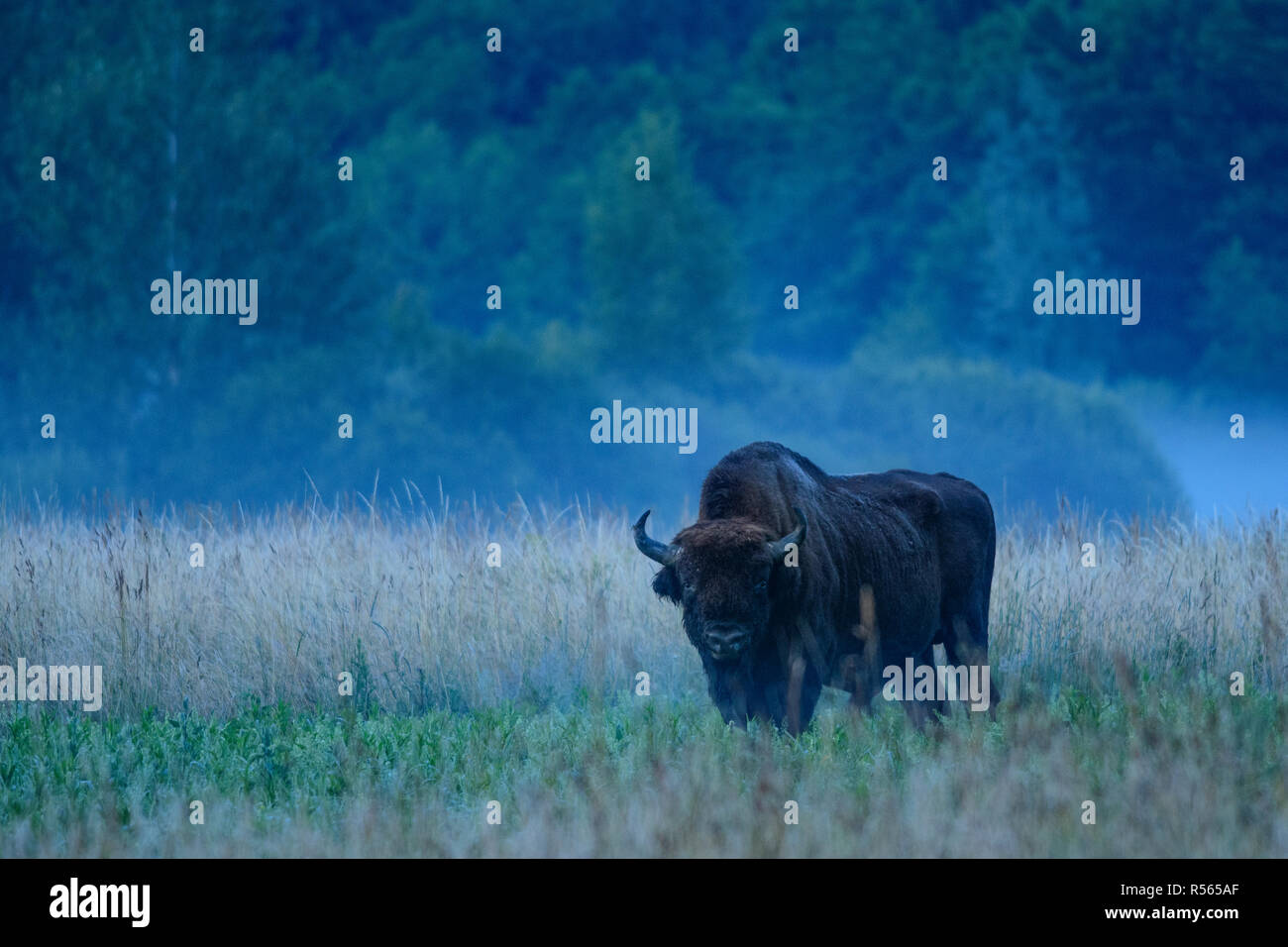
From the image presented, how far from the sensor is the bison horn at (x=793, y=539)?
9.42m

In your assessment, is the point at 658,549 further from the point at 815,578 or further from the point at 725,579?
the point at 815,578

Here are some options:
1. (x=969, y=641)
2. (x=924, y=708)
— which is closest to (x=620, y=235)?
(x=969, y=641)

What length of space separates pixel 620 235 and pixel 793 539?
31.7 metres

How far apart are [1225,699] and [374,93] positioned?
52.0m

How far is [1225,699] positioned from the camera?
1057 cm

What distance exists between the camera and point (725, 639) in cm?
905

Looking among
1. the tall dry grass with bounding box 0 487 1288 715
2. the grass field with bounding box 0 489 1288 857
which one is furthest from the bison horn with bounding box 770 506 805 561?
the tall dry grass with bounding box 0 487 1288 715

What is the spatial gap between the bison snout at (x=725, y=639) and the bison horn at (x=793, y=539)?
0.59 metres

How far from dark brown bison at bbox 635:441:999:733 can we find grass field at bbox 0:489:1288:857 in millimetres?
444

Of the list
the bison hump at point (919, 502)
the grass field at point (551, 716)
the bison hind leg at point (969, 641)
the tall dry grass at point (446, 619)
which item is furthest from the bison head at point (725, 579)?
the bison hind leg at point (969, 641)

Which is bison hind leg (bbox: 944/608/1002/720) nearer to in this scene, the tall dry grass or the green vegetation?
the tall dry grass

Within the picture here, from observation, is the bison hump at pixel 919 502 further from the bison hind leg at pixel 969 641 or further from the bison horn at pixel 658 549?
the bison horn at pixel 658 549

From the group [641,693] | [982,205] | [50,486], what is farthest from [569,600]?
[982,205]

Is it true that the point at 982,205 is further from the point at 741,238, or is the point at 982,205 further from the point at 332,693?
the point at 332,693
